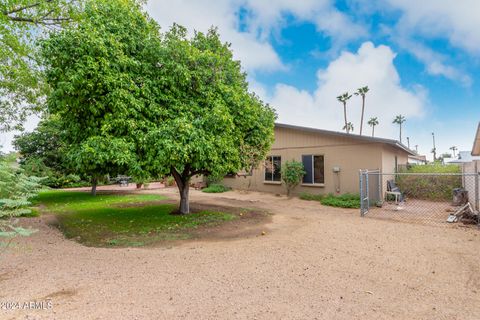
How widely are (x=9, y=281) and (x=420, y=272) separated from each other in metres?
6.39

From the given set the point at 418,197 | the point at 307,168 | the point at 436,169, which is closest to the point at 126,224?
the point at 307,168

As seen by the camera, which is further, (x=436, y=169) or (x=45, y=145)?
(x=45, y=145)

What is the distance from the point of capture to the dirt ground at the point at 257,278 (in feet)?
9.13

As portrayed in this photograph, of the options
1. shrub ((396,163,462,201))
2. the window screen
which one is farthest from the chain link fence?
the window screen

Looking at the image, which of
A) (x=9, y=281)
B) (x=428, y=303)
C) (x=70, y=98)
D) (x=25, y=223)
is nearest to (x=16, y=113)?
(x=25, y=223)

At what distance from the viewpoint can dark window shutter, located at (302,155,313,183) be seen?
506 inches

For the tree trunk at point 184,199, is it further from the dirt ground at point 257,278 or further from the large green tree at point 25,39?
the large green tree at point 25,39

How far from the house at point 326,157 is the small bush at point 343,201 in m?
0.59

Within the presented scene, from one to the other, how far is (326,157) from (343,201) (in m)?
2.60

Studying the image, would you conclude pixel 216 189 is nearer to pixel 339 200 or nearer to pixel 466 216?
pixel 339 200

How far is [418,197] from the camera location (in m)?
12.1

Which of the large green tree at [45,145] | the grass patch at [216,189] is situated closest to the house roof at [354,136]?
the grass patch at [216,189]

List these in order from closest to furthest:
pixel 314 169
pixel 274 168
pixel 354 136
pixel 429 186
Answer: pixel 354 136, pixel 429 186, pixel 314 169, pixel 274 168

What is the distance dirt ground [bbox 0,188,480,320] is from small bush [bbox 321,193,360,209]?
401 cm
